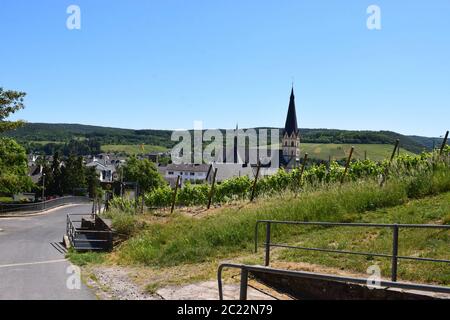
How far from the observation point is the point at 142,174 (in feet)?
280

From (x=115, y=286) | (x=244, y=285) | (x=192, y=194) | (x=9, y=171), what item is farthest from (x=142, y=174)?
(x=244, y=285)

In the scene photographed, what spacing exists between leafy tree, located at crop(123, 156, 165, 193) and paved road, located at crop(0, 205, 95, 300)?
55264 mm

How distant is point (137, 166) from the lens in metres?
85.7

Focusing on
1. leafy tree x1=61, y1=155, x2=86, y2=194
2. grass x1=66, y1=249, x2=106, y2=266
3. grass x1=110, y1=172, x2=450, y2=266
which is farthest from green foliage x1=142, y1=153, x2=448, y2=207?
leafy tree x1=61, y1=155, x2=86, y2=194

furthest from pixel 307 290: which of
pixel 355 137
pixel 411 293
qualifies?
pixel 355 137

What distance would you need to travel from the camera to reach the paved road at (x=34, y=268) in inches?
407

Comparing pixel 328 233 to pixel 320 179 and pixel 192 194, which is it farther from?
pixel 192 194

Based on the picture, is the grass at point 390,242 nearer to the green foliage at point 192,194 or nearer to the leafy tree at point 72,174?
the green foliage at point 192,194

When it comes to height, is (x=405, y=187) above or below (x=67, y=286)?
above

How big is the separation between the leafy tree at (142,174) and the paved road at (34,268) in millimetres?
55264
